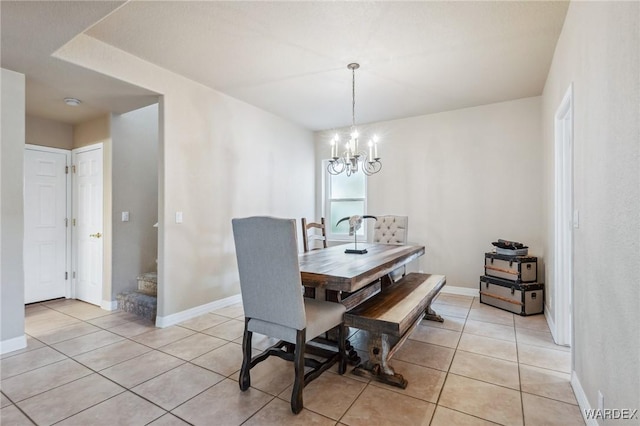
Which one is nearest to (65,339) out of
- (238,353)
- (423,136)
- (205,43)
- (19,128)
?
(238,353)

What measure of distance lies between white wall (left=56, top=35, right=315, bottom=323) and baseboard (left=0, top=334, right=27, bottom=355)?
1067 millimetres

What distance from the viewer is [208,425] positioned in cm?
170

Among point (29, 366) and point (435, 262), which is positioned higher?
point (435, 262)

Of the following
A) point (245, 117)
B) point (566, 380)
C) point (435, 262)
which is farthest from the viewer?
point (435, 262)

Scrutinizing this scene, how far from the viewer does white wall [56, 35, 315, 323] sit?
10.2 feet

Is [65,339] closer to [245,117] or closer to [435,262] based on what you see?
[245,117]

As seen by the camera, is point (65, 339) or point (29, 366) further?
point (65, 339)

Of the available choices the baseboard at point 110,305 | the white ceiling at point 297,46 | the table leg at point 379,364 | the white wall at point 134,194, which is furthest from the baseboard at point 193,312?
the white ceiling at point 297,46

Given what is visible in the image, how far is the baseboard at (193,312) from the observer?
321cm

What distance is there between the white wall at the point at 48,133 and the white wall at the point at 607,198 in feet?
18.7

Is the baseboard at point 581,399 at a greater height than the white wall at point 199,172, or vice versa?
the white wall at point 199,172

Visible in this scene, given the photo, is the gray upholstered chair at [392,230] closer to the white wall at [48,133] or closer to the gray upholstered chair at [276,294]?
the gray upholstered chair at [276,294]

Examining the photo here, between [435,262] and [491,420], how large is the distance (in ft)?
9.89

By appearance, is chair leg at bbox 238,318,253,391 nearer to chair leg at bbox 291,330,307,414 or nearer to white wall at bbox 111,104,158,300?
chair leg at bbox 291,330,307,414
